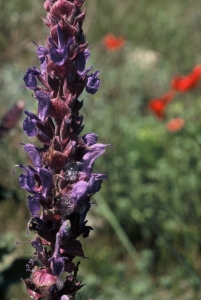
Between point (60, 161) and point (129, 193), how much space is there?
1.78 m

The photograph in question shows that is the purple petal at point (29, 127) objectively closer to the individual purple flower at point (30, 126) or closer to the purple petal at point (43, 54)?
the individual purple flower at point (30, 126)

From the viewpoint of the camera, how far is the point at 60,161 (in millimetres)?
1008

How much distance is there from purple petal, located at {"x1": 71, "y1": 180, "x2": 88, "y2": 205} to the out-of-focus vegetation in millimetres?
1186

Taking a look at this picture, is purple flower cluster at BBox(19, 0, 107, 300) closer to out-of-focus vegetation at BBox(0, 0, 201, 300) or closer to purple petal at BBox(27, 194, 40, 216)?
purple petal at BBox(27, 194, 40, 216)

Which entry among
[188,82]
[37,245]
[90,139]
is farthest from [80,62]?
[188,82]

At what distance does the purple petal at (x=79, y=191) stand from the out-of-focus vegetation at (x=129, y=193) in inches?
46.7

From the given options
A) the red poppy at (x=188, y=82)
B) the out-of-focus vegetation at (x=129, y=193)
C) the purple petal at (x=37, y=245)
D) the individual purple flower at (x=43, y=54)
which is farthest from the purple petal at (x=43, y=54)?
the red poppy at (x=188, y=82)

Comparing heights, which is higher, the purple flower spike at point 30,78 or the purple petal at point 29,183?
the purple flower spike at point 30,78

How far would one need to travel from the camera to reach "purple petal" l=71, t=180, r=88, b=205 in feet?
3.24

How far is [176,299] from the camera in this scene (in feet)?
10.8

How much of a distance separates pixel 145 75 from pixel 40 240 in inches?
246

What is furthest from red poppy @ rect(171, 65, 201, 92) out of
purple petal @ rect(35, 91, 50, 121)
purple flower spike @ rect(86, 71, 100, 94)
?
purple petal @ rect(35, 91, 50, 121)

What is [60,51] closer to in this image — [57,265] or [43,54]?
[43,54]

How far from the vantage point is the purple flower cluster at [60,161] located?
1012 millimetres
